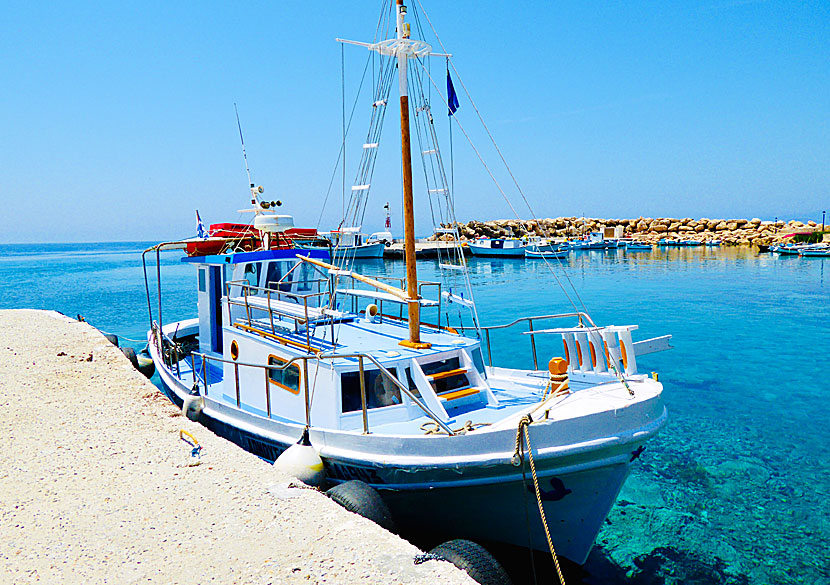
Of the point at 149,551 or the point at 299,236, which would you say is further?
the point at 299,236

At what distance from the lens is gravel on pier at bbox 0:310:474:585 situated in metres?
4.77

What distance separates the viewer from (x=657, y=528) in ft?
28.4

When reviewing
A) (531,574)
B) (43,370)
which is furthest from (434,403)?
(43,370)

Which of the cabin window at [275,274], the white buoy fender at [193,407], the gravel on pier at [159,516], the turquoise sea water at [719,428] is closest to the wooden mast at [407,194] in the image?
the gravel on pier at [159,516]

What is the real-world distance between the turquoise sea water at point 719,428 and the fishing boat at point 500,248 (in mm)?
35512

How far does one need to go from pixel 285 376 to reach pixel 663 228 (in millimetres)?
109771

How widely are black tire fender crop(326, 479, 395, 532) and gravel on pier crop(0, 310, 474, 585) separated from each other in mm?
272

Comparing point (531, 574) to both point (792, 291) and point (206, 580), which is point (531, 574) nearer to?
point (206, 580)

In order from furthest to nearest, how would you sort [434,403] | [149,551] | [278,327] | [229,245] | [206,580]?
[229,245]
[278,327]
[434,403]
[149,551]
[206,580]

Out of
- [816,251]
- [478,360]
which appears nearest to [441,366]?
[478,360]

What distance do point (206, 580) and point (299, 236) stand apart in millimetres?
9789

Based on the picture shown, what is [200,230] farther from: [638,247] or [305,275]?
[638,247]

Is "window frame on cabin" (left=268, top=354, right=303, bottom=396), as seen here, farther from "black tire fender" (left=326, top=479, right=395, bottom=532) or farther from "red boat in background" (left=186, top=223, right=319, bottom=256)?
"red boat in background" (left=186, top=223, right=319, bottom=256)

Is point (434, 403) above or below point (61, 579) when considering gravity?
above
